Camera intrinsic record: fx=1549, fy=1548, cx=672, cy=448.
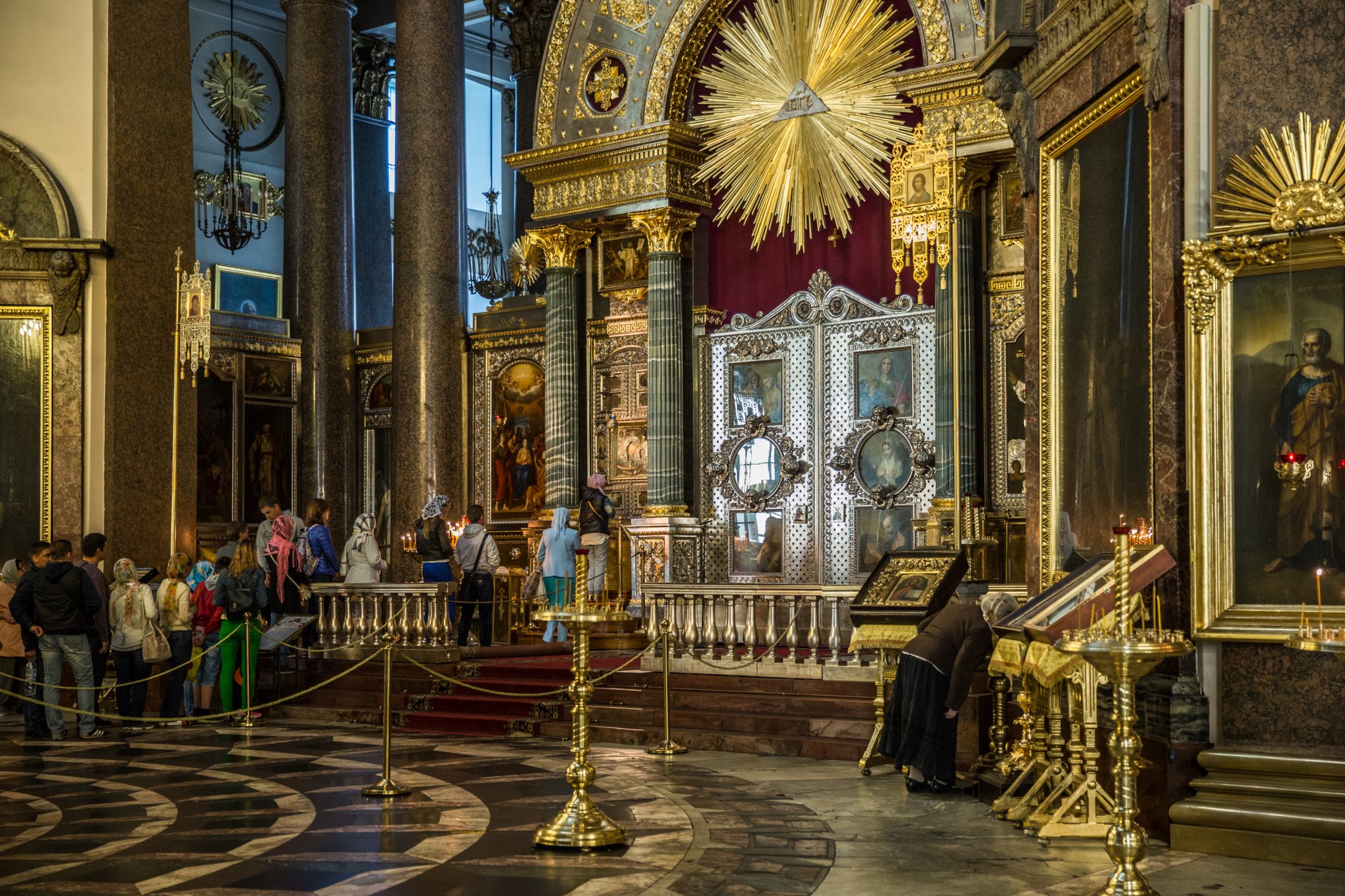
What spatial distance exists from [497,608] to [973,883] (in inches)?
501

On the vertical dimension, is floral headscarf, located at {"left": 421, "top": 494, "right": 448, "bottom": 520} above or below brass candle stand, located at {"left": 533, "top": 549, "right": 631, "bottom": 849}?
above

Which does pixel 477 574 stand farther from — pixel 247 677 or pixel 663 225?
pixel 663 225

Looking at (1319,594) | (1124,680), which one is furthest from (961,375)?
(1124,680)

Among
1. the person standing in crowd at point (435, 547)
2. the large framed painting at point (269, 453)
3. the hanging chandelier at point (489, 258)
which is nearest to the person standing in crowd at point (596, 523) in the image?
the person standing in crowd at point (435, 547)

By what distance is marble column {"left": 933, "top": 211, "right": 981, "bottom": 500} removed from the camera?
15.6 meters

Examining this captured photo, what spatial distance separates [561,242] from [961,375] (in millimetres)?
5877

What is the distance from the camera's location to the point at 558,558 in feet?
53.7

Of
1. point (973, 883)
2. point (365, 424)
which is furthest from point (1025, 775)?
point (365, 424)

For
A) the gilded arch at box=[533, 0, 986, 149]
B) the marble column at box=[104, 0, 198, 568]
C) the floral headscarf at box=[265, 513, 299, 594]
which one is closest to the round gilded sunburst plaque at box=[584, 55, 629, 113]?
the gilded arch at box=[533, 0, 986, 149]

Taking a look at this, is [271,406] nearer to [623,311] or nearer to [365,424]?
[365,424]

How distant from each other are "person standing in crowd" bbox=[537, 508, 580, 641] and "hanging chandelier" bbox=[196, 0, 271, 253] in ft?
32.2

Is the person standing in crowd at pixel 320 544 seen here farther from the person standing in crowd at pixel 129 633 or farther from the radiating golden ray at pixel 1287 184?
the radiating golden ray at pixel 1287 184

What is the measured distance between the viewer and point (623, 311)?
19359 millimetres

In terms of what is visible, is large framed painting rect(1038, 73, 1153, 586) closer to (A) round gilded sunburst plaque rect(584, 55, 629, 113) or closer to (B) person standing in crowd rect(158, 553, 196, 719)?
(B) person standing in crowd rect(158, 553, 196, 719)
